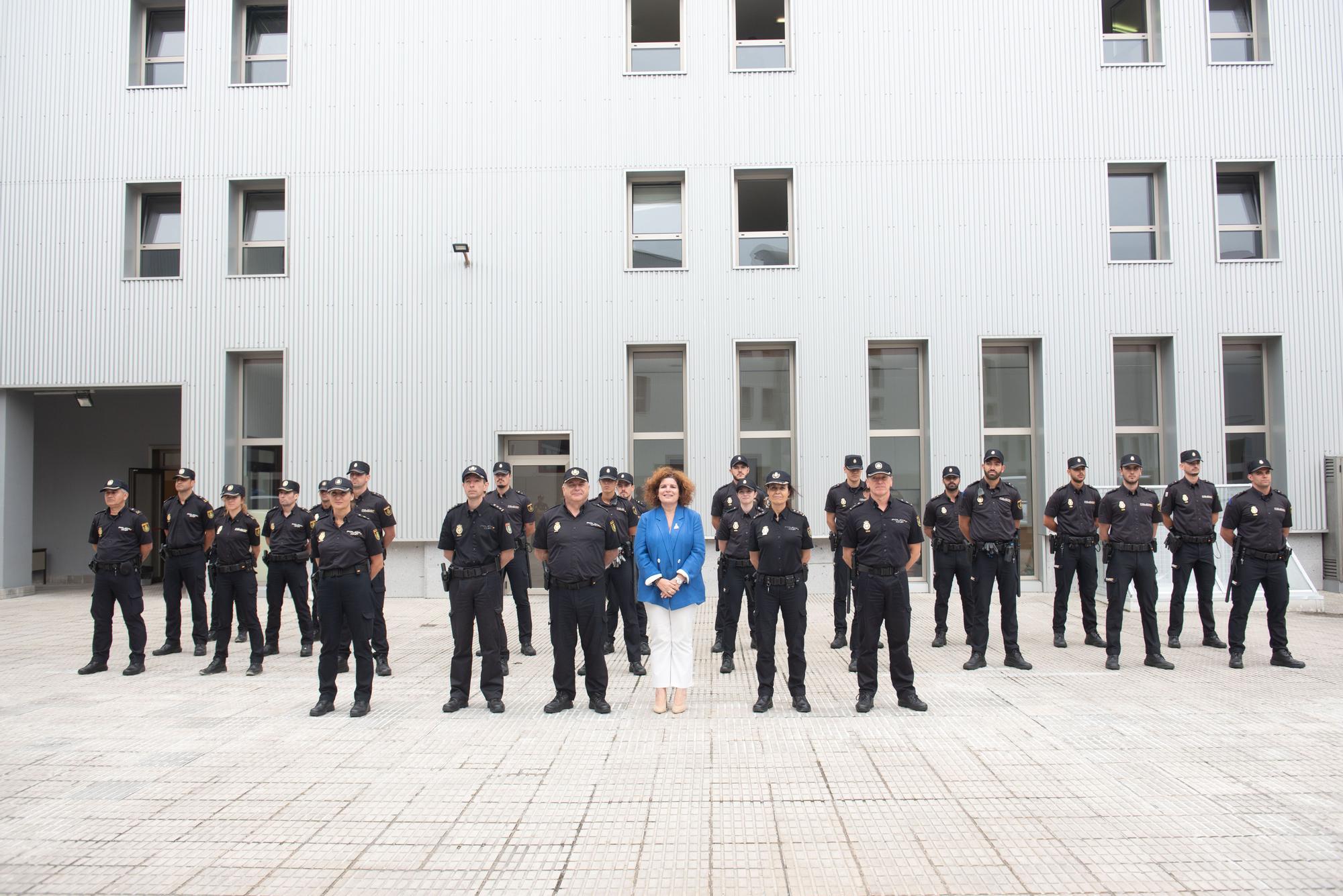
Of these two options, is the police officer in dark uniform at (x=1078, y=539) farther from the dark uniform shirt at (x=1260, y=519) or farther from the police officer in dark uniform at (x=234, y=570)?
the police officer in dark uniform at (x=234, y=570)

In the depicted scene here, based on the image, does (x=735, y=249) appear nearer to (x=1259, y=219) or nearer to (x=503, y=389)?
Result: (x=503, y=389)

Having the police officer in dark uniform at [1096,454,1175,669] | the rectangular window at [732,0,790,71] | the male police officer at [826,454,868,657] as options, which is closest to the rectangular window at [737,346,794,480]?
the male police officer at [826,454,868,657]

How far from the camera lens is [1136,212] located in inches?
524

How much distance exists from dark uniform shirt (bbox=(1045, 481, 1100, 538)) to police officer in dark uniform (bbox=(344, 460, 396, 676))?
7048mm

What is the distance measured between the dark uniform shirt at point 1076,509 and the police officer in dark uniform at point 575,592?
17.7 ft

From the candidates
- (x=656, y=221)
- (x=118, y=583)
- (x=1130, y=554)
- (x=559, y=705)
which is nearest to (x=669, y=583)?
(x=559, y=705)

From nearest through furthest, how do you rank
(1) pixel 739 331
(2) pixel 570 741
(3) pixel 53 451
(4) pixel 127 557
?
(2) pixel 570 741
(4) pixel 127 557
(1) pixel 739 331
(3) pixel 53 451

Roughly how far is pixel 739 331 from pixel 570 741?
27.8ft

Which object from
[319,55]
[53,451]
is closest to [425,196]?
[319,55]

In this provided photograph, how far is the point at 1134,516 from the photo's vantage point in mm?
7953

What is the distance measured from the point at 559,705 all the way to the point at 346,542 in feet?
6.91

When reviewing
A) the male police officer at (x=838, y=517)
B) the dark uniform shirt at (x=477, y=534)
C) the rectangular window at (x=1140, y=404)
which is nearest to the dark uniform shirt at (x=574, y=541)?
the dark uniform shirt at (x=477, y=534)

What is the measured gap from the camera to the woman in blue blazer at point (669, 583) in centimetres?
623

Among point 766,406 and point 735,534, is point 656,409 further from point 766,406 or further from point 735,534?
point 735,534
